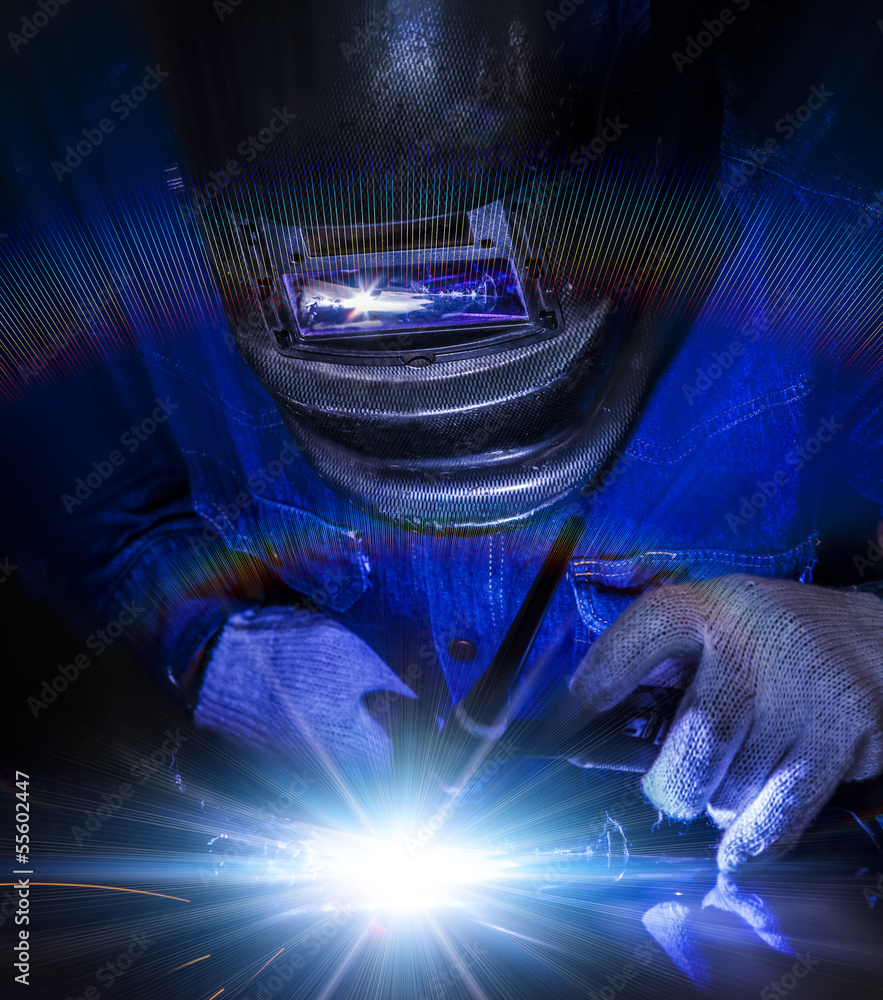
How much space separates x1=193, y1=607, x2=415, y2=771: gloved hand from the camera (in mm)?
980

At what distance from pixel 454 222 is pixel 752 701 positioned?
1.89ft

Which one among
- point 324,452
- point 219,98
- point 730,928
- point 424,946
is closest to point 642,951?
point 730,928

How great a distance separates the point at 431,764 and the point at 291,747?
25 centimetres

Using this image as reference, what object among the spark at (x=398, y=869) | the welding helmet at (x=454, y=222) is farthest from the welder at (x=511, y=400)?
the spark at (x=398, y=869)

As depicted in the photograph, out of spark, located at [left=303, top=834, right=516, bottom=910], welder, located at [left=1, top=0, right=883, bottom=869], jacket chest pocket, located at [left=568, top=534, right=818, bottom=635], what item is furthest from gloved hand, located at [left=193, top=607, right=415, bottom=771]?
jacket chest pocket, located at [left=568, top=534, right=818, bottom=635]

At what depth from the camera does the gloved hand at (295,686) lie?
98 cm

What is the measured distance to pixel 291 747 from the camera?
0.98 metres

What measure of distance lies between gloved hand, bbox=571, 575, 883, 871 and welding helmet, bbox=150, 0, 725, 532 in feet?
0.71

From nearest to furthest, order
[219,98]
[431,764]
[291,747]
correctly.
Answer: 1. [219,98]
2. [431,764]
3. [291,747]

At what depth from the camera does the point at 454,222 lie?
2.06 ft

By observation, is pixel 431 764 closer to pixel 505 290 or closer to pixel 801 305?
pixel 505 290

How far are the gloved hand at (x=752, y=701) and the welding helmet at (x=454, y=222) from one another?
0.71 ft

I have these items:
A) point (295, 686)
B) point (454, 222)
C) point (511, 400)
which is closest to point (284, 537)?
point (295, 686)

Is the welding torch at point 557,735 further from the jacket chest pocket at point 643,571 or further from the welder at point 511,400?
the jacket chest pocket at point 643,571
